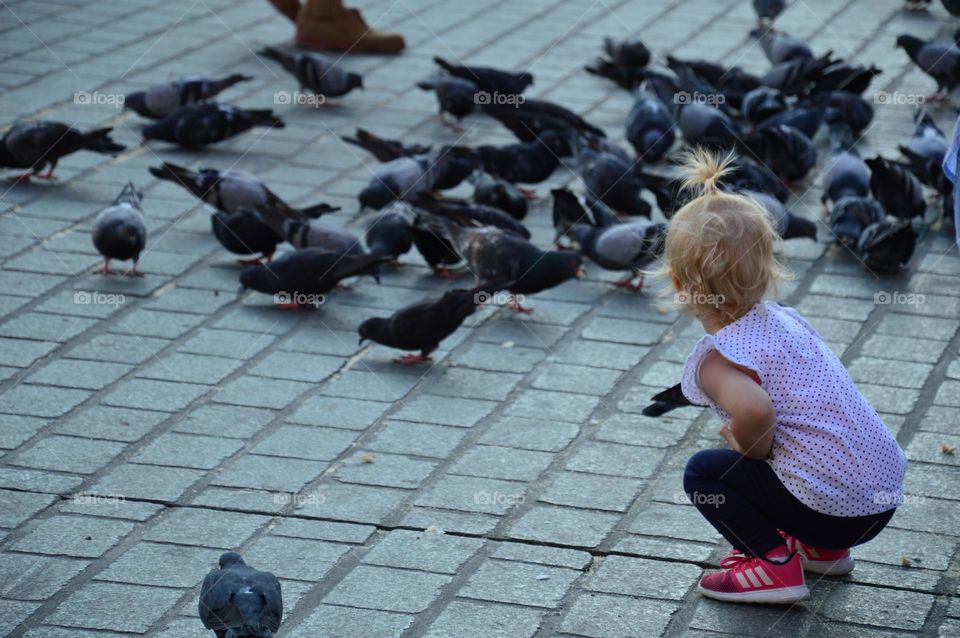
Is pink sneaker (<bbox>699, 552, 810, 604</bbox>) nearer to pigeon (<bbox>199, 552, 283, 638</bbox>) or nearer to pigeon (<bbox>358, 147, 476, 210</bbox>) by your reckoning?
pigeon (<bbox>199, 552, 283, 638</bbox>)

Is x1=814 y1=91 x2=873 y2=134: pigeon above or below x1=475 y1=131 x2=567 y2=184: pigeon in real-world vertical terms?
below

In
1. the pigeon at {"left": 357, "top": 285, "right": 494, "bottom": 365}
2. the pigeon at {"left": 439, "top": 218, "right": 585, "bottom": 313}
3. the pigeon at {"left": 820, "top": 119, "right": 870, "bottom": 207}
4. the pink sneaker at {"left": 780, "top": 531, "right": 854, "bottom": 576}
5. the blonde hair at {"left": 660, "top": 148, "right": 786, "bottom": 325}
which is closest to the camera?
the blonde hair at {"left": 660, "top": 148, "right": 786, "bottom": 325}

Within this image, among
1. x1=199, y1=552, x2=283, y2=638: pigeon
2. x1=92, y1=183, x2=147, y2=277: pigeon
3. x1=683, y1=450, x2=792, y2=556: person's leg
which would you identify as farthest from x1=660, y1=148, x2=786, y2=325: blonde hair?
x1=92, y1=183, x2=147, y2=277: pigeon

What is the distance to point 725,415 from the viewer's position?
12.2ft

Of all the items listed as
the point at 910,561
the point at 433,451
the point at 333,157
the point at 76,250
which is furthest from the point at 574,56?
the point at 910,561

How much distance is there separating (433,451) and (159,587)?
1220 mm

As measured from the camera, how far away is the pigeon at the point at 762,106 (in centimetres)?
827

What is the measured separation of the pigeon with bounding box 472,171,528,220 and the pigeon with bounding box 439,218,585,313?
2.54 ft

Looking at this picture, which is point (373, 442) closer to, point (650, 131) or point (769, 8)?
point (650, 131)

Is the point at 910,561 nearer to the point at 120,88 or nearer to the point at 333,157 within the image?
the point at 333,157

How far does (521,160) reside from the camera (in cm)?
738

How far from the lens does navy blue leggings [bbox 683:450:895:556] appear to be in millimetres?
3721

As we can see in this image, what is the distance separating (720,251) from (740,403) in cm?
40

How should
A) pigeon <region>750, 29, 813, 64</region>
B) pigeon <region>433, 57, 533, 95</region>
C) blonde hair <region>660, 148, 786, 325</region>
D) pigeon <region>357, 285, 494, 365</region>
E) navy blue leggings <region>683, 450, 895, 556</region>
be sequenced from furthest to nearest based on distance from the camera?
pigeon <region>750, 29, 813, 64</region>, pigeon <region>433, 57, 533, 95</region>, pigeon <region>357, 285, 494, 365</region>, navy blue leggings <region>683, 450, 895, 556</region>, blonde hair <region>660, 148, 786, 325</region>
